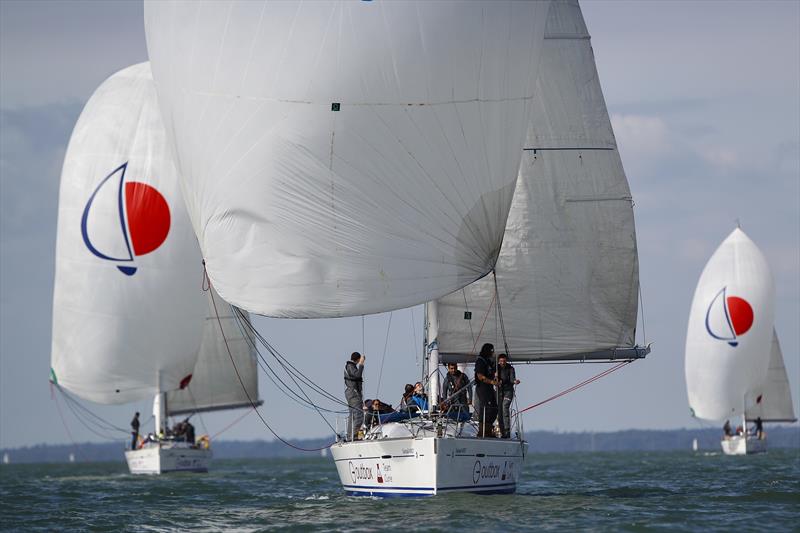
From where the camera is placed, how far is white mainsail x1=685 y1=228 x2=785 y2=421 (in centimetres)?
6238

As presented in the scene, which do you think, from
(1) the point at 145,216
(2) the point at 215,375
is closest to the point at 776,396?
(2) the point at 215,375

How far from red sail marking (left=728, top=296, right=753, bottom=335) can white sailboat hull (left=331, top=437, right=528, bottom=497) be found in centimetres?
4095

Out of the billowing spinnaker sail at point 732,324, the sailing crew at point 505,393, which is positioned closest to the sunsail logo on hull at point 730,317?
the billowing spinnaker sail at point 732,324

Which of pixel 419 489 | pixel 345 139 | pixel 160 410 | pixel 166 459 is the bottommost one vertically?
pixel 419 489

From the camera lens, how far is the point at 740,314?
6244 cm

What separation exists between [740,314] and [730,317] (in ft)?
1.60

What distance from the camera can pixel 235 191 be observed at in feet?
70.5

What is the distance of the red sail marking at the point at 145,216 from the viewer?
4103 centimetres

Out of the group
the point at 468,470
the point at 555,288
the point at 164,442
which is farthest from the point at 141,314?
the point at 468,470

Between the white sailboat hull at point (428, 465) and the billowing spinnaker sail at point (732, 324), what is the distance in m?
41.1

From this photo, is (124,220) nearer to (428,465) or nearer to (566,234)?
(566,234)

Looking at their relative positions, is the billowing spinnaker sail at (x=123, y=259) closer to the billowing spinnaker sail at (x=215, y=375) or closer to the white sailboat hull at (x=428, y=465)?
the billowing spinnaker sail at (x=215, y=375)

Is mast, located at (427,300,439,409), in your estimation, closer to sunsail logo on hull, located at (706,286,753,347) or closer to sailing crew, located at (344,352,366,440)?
sailing crew, located at (344,352,366,440)

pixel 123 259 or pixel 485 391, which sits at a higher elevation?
pixel 123 259
